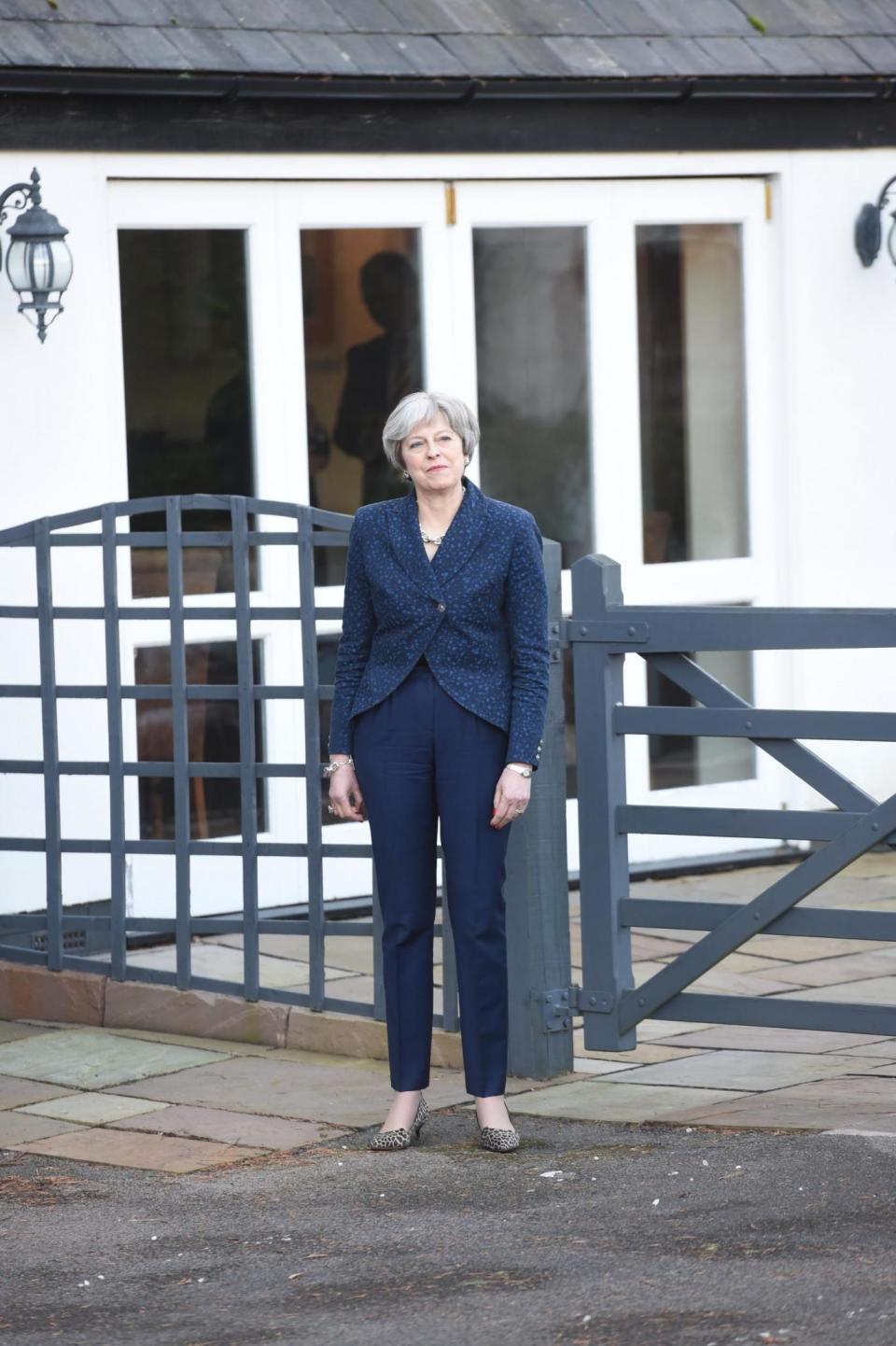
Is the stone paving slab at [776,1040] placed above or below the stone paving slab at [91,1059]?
above

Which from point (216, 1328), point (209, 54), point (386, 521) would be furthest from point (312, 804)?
point (209, 54)

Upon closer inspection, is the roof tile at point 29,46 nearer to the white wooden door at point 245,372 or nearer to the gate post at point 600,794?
the white wooden door at point 245,372

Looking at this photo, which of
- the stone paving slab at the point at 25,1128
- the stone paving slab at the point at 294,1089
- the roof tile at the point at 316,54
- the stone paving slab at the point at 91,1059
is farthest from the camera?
the roof tile at the point at 316,54

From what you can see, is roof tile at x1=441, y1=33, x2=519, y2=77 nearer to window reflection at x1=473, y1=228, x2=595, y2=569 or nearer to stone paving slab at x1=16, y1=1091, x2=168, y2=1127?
window reflection at x1=473, y1=228, x2=595, y2=569

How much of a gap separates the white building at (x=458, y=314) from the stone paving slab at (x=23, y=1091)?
1.33 meters

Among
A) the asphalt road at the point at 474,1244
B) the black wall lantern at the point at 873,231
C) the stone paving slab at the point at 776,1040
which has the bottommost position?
the asphalt road at the point at 474,1244

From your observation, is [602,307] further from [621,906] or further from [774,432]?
[621,906]

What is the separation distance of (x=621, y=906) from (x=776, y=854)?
3385mm

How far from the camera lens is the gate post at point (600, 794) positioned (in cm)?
572

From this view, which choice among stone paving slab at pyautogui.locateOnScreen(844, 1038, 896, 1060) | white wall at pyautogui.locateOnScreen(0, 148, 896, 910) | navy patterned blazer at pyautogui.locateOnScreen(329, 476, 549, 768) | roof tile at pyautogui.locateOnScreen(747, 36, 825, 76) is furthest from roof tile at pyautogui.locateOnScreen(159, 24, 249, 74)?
stone paving slab at pyautogui.locateOnScreen(844, 1038, 896, 1060)

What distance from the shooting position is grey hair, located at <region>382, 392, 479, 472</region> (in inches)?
205

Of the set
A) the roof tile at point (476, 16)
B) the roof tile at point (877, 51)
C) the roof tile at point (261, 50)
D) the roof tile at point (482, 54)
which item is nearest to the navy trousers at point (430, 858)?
the roof tile at point (261, 50)

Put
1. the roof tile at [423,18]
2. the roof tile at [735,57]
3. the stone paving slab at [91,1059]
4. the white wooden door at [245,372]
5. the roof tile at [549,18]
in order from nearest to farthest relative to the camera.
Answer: the stone paving slab at [91,1059] → the white wooden door at [245,372] → the roof tile at [423,18] → the roof tile at [549,18] → the roof tile at [735,57]

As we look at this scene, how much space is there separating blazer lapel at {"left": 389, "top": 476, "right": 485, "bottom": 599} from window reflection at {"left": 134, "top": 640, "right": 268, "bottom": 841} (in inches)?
111
